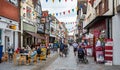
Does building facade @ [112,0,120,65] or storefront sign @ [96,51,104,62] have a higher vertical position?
building facade @ [112,0,120,65]

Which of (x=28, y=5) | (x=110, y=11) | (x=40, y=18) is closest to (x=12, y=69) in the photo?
(x=110, y=11)

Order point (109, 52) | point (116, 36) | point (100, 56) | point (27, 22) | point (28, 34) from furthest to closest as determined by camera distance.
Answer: point (27, 22) < point (28, 34) < point (100, 56) < point (109, 52) < point (116, 36)

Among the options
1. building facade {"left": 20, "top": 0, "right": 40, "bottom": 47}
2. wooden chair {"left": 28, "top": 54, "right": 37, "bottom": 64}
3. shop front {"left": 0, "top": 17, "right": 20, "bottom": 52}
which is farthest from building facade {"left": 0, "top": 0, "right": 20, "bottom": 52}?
wooden chair {"left": 28, "top": 54, "right": 37, "bottom": 64}

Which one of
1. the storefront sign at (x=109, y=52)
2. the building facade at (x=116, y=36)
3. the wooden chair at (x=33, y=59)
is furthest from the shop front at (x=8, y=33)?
the building facade at (x=116, y=36)

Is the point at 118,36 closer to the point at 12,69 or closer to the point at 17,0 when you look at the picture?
the point at 12,69

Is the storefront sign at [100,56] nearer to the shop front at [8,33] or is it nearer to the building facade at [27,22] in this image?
the shop front at [8,33]

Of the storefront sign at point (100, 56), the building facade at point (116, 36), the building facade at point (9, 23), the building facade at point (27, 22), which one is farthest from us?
the building facade at point (27, 22)

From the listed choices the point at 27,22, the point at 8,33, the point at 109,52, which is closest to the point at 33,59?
the point at 109,52

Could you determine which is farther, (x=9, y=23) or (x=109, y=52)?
(x=9, y=23)

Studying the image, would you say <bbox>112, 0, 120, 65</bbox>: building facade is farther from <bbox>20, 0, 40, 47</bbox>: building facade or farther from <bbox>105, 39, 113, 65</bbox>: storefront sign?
<bbox>20, 0, 40, 47</bbox>: building facade

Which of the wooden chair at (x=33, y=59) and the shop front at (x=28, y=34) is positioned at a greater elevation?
the shop front at (x=28, y=34)

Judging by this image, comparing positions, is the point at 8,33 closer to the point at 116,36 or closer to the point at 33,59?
the point at 33,59

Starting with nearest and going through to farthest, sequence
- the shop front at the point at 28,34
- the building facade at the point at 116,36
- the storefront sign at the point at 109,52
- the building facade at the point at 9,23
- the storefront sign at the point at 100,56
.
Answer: the building facade at the point at 116,36 < the storefront sign at the point at 109,52 < the storefront sign at the point at 100,56 < the building facade at the point at 9,23 < the shop front at the point at 28,34

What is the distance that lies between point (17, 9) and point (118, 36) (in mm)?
20263
